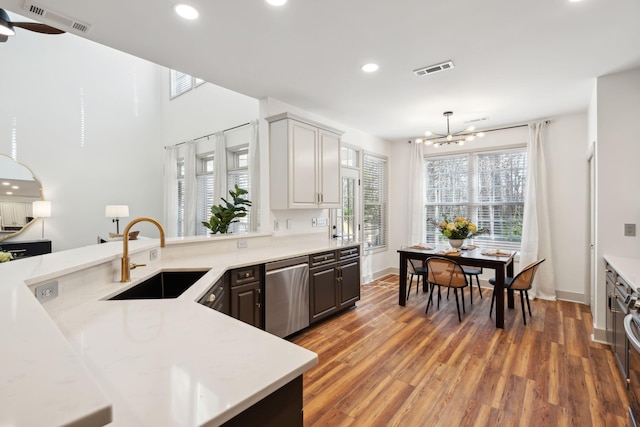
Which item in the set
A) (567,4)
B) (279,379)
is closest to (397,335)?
(279,379)

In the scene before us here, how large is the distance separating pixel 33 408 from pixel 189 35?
265cm

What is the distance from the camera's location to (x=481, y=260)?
11.8 feet

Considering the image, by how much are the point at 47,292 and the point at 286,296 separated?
1997 mm

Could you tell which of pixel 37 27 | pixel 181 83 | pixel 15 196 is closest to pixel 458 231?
pixel 37 27

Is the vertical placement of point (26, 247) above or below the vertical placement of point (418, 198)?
below

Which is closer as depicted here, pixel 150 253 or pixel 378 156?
pixel 150 253

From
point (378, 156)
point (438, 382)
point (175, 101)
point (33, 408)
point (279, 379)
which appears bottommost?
point (438, 382)

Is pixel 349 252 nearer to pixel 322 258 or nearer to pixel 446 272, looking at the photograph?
pixel 322 258

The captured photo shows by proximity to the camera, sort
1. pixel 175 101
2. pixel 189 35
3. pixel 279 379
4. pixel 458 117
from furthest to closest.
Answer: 1. pixel 175 101
2. pixel 458 117
3. pixel 189 35
4. pixel 279 379

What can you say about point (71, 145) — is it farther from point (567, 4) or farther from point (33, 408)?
point (567, 4)

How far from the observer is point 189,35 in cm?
242

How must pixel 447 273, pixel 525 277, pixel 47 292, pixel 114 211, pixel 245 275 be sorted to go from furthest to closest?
pixel 114 211 → pixel 447 273 → pixel 525 277 → pixel 245 275 → pixel 47 292

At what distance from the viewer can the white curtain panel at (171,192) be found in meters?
6.49

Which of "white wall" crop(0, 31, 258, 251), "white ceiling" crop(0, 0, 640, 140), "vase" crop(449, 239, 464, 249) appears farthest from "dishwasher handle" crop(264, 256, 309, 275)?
"white wall" crop(0, 31, 258, 251)
